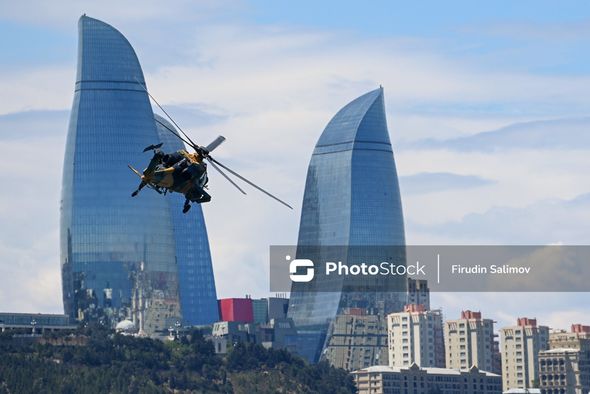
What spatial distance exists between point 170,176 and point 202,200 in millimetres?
2016

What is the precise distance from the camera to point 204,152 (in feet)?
314

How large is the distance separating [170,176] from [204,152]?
1.90m

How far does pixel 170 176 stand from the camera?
313 feet

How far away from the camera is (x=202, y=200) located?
3792 inches

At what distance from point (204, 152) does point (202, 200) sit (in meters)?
2.30
